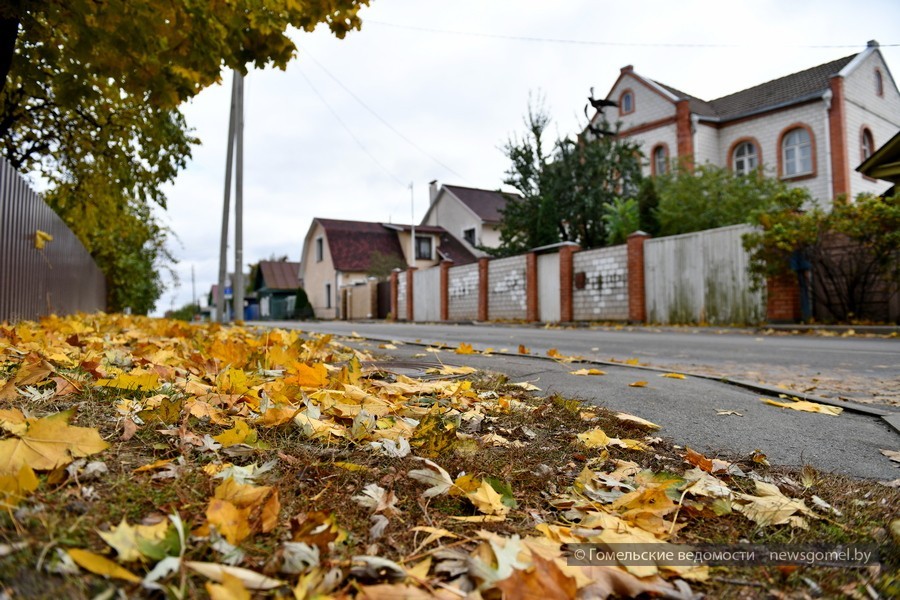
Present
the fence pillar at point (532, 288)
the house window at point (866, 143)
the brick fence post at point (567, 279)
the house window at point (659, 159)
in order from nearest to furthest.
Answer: the brick fence post at point (567, 279)
the fence pillar at point (532, 288)
the house window at point (866, 143)
the house window at point (659, 159)

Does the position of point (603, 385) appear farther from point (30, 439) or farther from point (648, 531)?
point (30, 439)

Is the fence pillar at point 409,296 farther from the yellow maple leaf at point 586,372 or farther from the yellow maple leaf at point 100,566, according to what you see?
the yellow maple leaf at point 100,566

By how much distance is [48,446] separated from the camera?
4.31ft

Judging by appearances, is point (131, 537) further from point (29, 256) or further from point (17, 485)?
point (29, 256)

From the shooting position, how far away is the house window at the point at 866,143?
2394 cm

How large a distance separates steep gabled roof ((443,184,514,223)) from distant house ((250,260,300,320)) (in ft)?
52.7

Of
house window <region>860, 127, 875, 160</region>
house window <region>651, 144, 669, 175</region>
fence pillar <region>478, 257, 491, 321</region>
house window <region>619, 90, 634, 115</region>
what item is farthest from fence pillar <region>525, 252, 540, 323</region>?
house window <region>860, 127, 875, 160</region>

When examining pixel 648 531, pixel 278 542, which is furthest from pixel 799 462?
pixel 278 542

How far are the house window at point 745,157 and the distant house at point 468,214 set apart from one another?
1349cm

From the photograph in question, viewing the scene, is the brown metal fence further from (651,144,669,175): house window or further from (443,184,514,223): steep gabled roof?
(443,184,514,223): steep gabled roof

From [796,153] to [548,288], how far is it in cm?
1459

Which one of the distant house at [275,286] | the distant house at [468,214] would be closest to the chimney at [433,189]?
the distant house at [468,214]

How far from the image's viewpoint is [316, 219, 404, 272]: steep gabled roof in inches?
1441

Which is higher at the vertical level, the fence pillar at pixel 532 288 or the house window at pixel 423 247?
the house window at pixel 423 247
